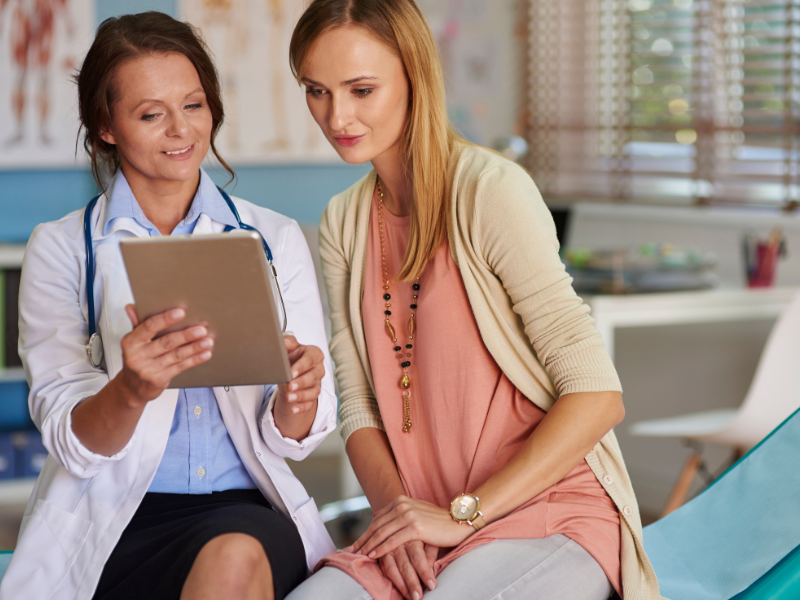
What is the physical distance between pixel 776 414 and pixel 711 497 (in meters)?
0.84

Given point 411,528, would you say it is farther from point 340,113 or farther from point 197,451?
point 340,113

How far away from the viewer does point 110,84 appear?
4.11 ft

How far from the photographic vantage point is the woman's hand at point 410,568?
1.12m

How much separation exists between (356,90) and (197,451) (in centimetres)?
55

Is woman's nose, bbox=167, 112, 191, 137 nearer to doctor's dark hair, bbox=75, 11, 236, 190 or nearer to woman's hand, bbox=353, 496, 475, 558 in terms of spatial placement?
doctor's dark hair, bbox=75, 11, 236, 190

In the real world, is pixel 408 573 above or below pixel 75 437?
→ below

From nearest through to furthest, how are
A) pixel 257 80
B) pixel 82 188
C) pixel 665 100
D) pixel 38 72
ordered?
pixel 38 72, pixel 82 188, pixel 257 80, pixel 665 100

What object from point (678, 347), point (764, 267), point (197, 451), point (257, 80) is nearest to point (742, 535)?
point (197, 451)

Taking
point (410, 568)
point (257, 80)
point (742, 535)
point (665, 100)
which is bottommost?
point (742, 535)

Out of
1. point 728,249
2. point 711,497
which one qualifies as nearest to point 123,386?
point 711,497

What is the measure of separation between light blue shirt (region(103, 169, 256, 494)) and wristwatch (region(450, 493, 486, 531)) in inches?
11.2

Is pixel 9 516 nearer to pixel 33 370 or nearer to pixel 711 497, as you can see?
pixel 33 370

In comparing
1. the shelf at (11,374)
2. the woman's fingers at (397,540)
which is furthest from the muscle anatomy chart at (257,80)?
the woman's fingers at (397,540)

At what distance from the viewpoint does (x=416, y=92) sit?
1.30 metres
